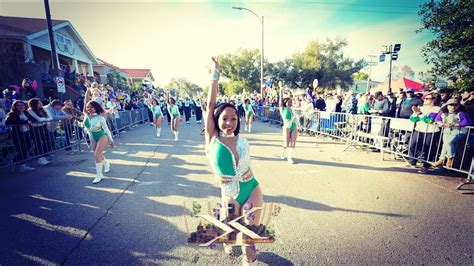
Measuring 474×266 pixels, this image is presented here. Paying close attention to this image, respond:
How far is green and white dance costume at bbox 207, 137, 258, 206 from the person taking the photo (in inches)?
75.9

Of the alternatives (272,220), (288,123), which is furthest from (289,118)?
(272,220)

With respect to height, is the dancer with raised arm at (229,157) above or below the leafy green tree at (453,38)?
below

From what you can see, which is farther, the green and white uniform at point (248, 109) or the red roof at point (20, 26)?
the red roof at point (20, 26)

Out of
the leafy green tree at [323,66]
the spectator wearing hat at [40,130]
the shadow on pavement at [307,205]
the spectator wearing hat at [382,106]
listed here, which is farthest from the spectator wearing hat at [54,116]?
the leafy green tree at [323,66]

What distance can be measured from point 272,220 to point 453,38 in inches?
293

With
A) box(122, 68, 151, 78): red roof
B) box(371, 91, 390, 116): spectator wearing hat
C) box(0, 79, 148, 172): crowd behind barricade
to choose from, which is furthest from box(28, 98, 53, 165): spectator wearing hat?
box(122, 68, 151, 78): red roof

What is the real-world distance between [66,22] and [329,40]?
3351 centimetres

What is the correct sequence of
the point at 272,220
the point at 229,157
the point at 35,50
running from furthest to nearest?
the point at 35,50, the point at 272,220, the point at 229,157

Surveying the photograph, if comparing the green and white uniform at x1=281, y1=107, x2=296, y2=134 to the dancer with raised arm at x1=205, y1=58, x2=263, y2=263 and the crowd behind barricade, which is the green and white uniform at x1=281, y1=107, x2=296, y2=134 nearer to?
the dancer with raised arm at x1=205, y1=58, x2=263, y2=263

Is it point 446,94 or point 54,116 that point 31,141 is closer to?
point 54,116

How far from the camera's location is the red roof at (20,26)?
56.1ft

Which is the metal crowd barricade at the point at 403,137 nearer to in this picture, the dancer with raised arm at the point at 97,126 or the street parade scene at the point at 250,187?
the street parade scene at the point at 250,187

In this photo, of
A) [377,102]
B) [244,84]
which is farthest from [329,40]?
[377,102]

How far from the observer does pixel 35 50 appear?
64.6 ft
